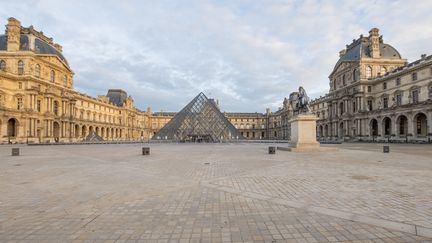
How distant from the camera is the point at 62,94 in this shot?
181 ft

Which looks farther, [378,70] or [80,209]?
[378,70]

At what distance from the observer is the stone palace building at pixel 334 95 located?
1644 inches

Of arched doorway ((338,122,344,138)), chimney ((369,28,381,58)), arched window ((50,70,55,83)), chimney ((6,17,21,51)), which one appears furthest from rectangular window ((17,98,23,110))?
chimney ((369,28,381,58))

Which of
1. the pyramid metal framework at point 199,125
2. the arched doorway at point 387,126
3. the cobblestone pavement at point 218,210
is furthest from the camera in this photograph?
the arched doorway at point 387,126

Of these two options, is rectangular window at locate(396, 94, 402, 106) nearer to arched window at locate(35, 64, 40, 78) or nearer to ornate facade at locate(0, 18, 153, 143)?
ornate facade at locate(0, 18, 153, 143)

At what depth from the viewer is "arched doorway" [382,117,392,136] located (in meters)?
47.3

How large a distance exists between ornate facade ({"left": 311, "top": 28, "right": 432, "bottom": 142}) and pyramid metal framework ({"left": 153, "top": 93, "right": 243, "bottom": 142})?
89.8ft

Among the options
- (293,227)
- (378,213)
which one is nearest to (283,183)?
(378,213)

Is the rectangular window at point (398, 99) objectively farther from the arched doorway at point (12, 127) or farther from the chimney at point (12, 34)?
the chimney at point (12, 34)

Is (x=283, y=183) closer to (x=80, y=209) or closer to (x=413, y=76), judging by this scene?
(x=80, y=209)

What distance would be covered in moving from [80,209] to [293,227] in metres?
4.01

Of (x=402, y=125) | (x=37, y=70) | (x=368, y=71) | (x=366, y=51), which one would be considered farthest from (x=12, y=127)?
Answer: (x=366, y=51)

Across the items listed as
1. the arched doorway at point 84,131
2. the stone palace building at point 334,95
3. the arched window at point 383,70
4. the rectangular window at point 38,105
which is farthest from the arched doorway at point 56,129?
the arched window at point 383,70

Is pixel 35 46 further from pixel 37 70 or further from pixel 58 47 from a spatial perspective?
pixel 58 47
